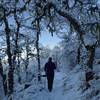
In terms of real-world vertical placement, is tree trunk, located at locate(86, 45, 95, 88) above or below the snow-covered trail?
above

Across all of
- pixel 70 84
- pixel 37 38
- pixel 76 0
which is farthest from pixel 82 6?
→ pixel 37 38

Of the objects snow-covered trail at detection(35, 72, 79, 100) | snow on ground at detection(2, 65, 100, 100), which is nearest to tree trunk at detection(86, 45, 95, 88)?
snow on ground at detection(2, 65, 100, 100)

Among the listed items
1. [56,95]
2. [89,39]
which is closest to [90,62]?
[89,39]

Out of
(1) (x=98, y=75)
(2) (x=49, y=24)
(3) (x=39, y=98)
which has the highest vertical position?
(2) (x=49, y=24)

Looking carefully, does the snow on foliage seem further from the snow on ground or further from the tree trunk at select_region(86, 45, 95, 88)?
the snow on ground

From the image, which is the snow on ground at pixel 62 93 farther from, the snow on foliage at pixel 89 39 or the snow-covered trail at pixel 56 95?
the snow on foliage at pixel 89 39

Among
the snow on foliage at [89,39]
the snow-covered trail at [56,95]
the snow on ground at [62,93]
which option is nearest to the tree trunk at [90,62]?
the snow on foliage at [89,39]

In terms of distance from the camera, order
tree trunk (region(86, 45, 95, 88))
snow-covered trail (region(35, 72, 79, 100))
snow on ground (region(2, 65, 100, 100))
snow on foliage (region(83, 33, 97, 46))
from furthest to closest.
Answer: snow-covered trail (region(35, 72, 79, 100))
tree trunk (region(86, 45, 95, 88))
snow on foliage (region(83, 33, 97, 46))
snow on ground (region(2, 65, 100, 100))

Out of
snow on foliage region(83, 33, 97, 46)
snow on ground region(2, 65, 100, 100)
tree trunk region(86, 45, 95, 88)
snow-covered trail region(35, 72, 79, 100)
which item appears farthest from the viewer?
snow-covered trail region(35, 72, 79, 100)

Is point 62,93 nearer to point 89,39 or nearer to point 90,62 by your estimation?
point 90,62

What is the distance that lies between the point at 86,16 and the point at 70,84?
251 inches

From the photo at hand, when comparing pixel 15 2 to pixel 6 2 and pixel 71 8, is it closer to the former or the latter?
pixel 6 2

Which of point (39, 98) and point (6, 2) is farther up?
point (6, 2)

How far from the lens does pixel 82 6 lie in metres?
17.2
